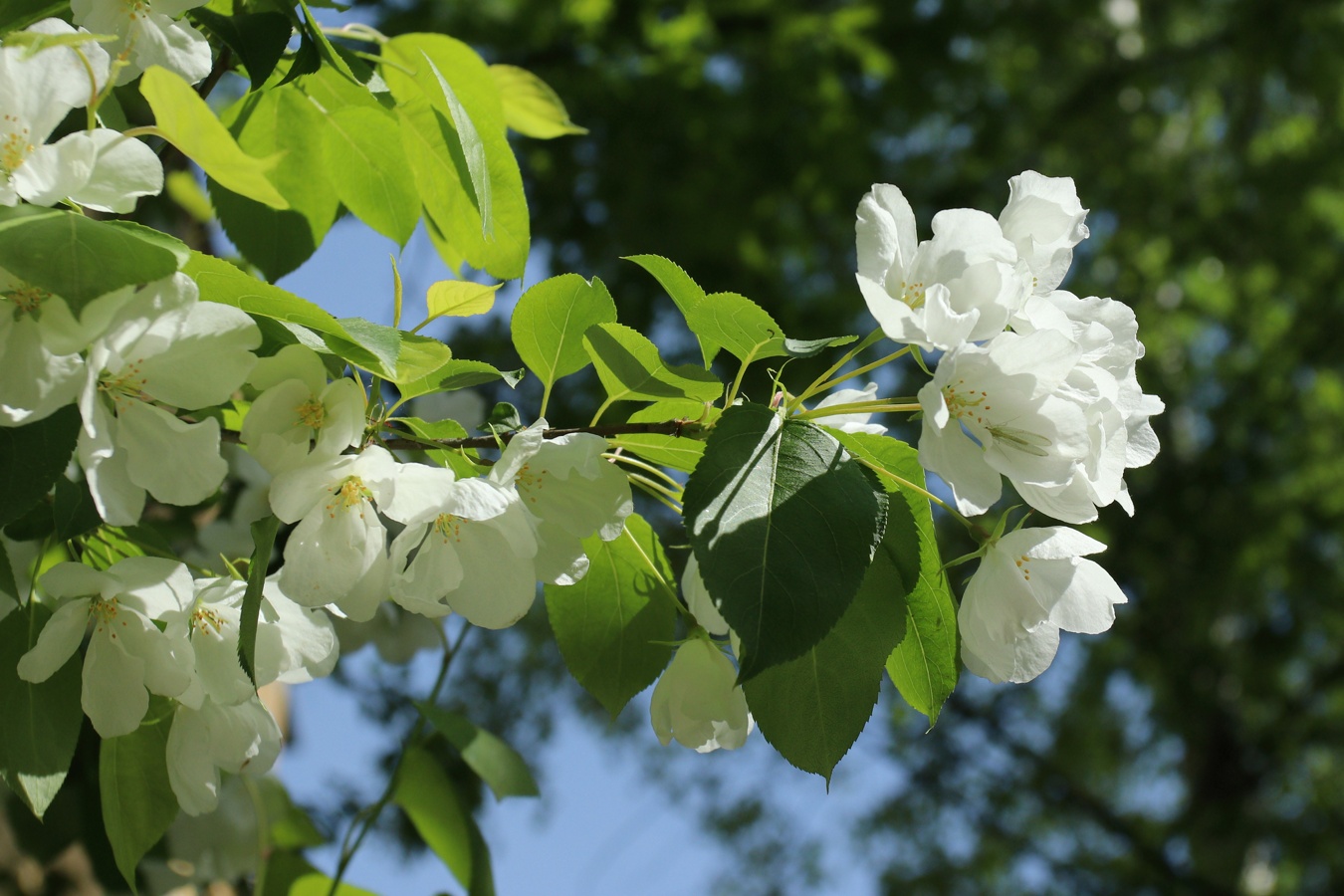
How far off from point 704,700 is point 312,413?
374mm

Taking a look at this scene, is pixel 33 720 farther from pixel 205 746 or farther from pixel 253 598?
pixel 253 598

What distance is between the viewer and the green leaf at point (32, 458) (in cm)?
69

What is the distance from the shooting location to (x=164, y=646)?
0.82m

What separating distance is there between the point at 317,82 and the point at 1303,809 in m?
8.15

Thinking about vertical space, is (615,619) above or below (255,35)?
below

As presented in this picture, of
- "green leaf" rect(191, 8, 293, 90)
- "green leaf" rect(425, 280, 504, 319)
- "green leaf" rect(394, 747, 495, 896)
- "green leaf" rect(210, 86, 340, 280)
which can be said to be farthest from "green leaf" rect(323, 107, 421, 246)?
"green leaf" rect(394, 747, 495, 896)

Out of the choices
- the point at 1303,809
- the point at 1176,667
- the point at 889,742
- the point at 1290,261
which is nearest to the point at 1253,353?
the point at 1290,261

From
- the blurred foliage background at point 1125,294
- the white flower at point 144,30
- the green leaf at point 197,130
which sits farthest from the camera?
the blurred foliage background at point 1125,294

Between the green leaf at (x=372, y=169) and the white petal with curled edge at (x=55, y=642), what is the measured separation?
49cm

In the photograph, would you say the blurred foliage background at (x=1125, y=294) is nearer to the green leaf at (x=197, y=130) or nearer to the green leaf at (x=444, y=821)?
the green leaf at (x=444, y=821)

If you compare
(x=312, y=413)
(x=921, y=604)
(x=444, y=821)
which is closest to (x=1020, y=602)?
(x=921, y=604)

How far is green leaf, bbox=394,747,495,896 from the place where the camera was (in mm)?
1549

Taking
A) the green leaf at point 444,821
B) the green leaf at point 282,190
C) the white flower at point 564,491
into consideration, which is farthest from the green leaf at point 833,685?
the green leaf at point 444,821

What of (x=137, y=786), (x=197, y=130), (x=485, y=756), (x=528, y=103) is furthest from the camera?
(x=485, y=756)
